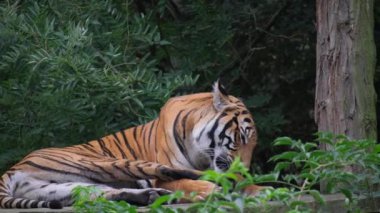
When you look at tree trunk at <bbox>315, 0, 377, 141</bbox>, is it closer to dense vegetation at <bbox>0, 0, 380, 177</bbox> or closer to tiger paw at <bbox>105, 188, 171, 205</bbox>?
tiger paw at <bbox>105, 188, 171, 205</bbox>

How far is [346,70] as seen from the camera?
20.0 ft

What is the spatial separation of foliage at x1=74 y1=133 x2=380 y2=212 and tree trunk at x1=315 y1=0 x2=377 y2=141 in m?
0.86

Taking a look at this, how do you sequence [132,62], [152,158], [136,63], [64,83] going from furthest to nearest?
[136,63], [132,62], [64,83], [152,158]

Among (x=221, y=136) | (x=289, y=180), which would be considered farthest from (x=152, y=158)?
(x=289, y=180)

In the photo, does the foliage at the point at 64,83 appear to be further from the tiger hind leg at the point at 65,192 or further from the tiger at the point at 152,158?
the tiger hind leg at the point at 65,192

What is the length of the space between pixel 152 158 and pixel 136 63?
6.33 feet

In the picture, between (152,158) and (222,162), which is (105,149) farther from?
(222,162)

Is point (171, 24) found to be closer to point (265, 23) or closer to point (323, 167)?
point (265, 23)

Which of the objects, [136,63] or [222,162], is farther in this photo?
[136,63]

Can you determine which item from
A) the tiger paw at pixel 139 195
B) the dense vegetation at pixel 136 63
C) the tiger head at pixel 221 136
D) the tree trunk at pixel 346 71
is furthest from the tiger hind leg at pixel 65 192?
the dense vegetation at pixel 136 63

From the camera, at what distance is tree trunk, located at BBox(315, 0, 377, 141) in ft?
20.0

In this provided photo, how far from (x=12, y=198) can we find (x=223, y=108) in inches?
57.0

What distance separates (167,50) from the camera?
9.96 meters

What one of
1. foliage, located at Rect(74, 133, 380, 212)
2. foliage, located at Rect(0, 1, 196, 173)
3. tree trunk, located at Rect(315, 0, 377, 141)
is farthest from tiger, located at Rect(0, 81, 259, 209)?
foliage, located at Rect(74, 133, 380, 212)
